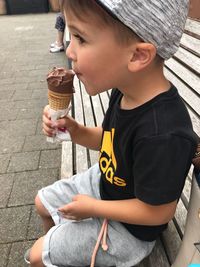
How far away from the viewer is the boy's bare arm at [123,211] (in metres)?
1.47

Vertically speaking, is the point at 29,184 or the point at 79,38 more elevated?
the point at 79,38

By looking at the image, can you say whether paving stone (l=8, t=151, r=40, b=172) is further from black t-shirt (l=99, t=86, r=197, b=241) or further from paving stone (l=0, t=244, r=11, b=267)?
black t-shirt (l=99, t=86, r=197, b=241)

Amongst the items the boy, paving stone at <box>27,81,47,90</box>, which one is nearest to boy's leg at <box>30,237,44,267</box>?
the boy

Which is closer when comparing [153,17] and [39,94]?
[153,17]

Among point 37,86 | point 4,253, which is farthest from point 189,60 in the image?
point 37,86

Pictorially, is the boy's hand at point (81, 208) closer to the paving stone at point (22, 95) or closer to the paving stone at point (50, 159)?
the paving stone at point (50, 159)

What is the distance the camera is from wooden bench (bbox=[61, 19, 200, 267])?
1794 mm

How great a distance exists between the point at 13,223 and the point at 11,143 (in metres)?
1.36

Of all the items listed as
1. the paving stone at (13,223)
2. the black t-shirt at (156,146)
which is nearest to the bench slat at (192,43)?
the black t-shirt at (156,146)

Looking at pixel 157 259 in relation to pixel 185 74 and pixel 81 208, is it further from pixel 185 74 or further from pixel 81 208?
pixel 185 74

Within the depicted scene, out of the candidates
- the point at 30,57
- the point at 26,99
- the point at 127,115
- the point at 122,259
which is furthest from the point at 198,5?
the point at 30,57

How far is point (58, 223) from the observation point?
6.38 ft

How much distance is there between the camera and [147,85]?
1464mm

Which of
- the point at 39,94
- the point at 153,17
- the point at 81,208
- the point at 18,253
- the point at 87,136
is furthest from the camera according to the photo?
the point at 39,94
